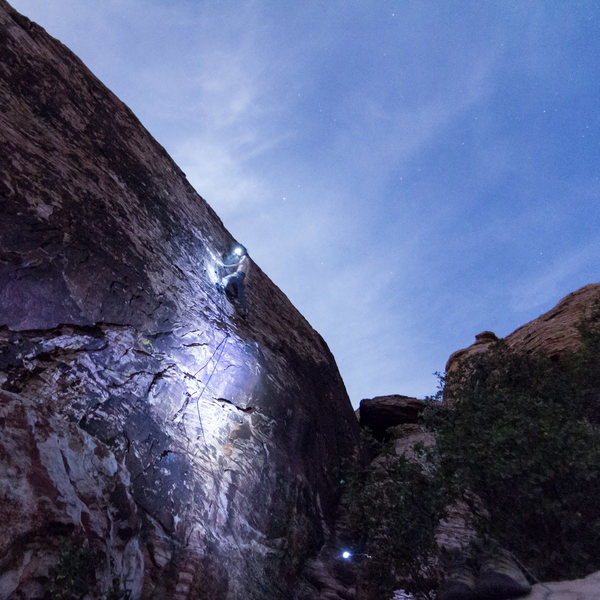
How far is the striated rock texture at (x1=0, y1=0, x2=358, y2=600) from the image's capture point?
7059 mm

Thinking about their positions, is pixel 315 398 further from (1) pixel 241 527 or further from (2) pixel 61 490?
(2) pixel 61 490

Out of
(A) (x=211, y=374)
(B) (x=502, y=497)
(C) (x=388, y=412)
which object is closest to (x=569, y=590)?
(B) (x=502, y=497)

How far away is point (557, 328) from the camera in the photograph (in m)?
28.2

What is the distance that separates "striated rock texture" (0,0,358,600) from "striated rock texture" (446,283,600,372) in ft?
50.9

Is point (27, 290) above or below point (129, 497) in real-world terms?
above

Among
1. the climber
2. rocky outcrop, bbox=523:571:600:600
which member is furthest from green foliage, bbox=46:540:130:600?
the climber

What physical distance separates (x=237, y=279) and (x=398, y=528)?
1060 cm

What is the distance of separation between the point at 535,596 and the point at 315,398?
35.5 feet

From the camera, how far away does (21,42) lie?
43.0 ft

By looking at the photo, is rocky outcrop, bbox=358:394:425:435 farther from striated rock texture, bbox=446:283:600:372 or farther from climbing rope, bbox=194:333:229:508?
climbing rope, bbox=194:333:229:508

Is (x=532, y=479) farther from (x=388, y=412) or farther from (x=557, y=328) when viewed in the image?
(x=557, y=328)

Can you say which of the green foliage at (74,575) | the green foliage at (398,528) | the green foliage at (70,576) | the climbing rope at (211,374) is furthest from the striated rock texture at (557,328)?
the green foliage at (70,576)

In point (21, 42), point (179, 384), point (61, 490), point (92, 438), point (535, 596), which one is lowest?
point (535, 596)

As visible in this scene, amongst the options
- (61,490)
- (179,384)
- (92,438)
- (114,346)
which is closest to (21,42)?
(114,346)
